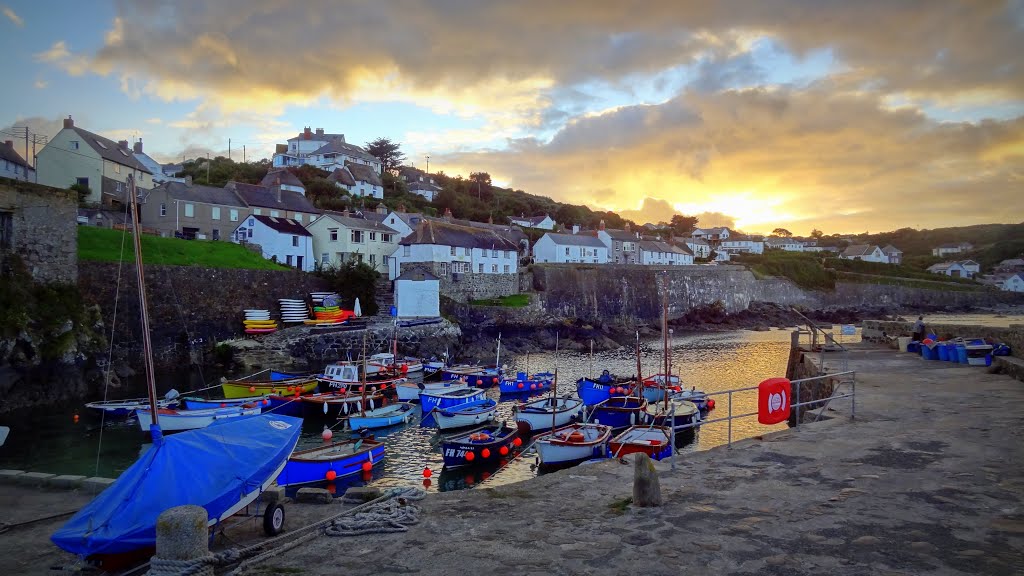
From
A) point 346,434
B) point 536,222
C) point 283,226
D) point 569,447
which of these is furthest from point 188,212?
point 536,222

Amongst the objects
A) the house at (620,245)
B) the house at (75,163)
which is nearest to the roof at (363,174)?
the house at (620,245)

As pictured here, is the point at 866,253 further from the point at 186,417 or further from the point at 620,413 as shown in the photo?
the point at 186,417

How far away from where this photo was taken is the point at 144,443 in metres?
23.2

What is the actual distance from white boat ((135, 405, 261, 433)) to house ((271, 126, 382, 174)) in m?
79.3

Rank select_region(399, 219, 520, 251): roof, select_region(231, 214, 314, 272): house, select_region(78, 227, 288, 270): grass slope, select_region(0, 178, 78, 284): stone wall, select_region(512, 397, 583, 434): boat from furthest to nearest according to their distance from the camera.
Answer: select_region(399, 219, 520, 251): roof
select_region(231, 214, 314, 272): house
select_region(78, 227, 288, 270): grass slope
select_region(0, 178, 78, 284): stone wall
select_region(512, 397, 583, 434): boat

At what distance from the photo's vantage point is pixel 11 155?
173ft

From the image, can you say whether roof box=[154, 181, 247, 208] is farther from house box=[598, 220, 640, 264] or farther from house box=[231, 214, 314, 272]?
house box=[598, 220, 640, 264]

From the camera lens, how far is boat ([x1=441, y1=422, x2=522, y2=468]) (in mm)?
20844

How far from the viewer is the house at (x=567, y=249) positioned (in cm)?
7788

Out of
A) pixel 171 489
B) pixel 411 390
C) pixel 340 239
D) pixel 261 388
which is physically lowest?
pixel 411 390

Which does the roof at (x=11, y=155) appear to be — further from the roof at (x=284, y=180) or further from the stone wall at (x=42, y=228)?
the stone wall at (x=42, y=228)

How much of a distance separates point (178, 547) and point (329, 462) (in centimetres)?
1189

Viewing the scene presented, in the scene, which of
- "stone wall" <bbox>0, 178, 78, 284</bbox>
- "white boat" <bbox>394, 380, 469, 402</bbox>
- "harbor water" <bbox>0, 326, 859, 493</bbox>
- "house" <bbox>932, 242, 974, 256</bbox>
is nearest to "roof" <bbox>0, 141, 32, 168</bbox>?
"stone wall" <bbox>0, 178, 78, 284</bbox>

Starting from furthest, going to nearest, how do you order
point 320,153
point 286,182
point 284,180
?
1. point 320,153
2. point 286,182
3. point 284,180
